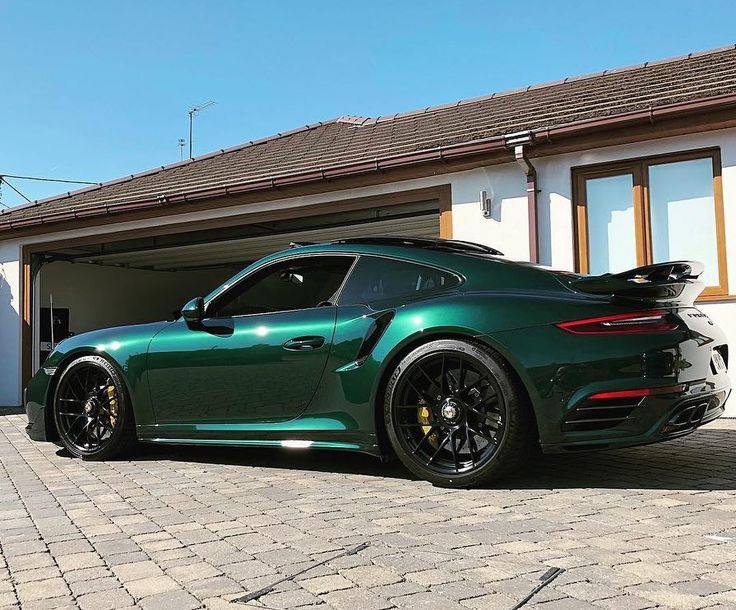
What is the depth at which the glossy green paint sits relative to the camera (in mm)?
3479

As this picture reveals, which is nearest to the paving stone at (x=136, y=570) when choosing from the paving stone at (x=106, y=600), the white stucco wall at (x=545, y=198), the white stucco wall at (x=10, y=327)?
the paving stone at (x=106, y=600)

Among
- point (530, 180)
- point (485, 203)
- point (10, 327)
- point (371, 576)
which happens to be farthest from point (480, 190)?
point (10, 327)

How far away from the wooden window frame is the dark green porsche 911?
3.04 meters

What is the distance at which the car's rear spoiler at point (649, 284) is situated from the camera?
3.53 metres

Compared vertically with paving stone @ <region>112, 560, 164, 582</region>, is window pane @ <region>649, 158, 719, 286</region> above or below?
above

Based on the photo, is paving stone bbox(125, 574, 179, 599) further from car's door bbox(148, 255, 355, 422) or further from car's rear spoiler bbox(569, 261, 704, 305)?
car's rear spoiler bbox(569, 261, 704, 305)

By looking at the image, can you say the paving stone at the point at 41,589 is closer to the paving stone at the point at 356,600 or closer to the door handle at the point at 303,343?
the paving stone at the point at 356,600

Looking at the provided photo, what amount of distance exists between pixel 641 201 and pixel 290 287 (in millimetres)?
4000

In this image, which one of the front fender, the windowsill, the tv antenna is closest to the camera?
the front fender

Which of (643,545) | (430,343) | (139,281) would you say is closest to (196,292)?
(139,281)

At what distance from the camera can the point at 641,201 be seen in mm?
7082

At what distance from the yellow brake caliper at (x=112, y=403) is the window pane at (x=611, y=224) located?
4705mm

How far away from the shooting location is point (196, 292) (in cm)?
1783

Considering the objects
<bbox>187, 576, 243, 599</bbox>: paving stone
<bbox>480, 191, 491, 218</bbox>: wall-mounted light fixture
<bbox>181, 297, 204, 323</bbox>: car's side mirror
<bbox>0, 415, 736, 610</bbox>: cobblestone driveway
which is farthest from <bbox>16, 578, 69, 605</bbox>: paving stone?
<bbox>480, 191, 491, 218</bbox>: wall-mounted light fixture
